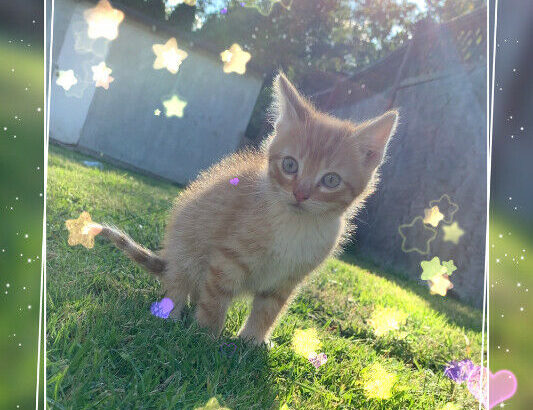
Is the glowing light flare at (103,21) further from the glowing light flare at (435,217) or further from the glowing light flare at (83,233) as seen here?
the glowing light flare at (435,217)

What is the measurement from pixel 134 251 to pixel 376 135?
25.9 inches

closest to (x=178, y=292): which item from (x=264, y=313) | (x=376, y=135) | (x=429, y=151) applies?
(x=264, y=313)

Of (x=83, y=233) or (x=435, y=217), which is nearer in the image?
(x=435, y=217)

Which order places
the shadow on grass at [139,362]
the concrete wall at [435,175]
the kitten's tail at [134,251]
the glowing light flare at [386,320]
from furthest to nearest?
the concrete wall at [435,175] → the glowing light flare at [386,320] → the kitten's tail at [134,251] → the shadow on grass at [139,362]

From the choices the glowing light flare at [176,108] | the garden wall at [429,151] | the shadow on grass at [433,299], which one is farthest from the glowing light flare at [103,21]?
the shadow on grass at [433,299]

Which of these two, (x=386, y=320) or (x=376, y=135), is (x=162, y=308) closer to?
(x=376, y=135)

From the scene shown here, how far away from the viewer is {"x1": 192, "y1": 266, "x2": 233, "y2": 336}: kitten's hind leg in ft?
3.23

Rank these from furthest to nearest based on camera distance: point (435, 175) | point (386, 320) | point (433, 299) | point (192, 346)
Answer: point (435, 175) → point (433, 299) → point (386, 320) → point (192, 346)

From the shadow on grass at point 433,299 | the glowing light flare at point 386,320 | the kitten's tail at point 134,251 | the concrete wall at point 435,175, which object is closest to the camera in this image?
the kitten's tail at point 134,251

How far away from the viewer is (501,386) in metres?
0.64

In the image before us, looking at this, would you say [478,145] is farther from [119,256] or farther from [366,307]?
[119,256]

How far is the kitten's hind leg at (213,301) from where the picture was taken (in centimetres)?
99

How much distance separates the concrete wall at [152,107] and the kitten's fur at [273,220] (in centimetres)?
142
